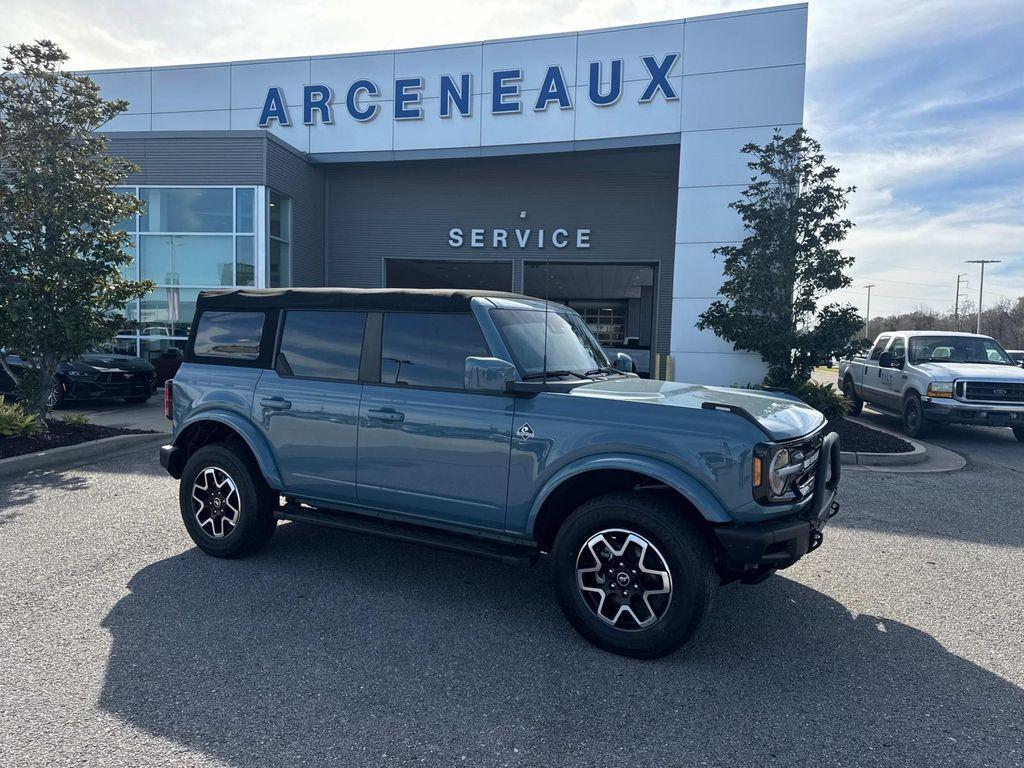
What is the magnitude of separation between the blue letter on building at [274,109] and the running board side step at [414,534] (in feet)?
52.3

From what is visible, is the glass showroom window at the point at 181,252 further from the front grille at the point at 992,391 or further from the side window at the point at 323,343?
the front grille at the point at 992,391

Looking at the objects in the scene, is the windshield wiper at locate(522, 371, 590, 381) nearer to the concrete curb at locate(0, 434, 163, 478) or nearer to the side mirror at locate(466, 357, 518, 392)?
the side mirror at locate(466, 357, 518, 392)

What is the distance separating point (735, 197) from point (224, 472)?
12.9 m

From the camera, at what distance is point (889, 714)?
9.94 ft

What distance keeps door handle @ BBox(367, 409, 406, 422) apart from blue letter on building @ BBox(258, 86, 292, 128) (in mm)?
16136

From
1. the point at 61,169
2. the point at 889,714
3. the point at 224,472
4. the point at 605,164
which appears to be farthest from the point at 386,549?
the point at 605,164

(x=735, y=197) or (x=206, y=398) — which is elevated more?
(x=735, y=197)

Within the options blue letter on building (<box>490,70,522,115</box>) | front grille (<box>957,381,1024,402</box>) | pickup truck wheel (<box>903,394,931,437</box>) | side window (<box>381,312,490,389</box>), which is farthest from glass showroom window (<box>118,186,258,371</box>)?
front grille (<box>957,381,1024,402</box>)

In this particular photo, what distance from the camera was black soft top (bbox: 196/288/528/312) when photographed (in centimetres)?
425

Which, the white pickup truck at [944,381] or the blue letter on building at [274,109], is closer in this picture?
the white pickup truck at [944,381]

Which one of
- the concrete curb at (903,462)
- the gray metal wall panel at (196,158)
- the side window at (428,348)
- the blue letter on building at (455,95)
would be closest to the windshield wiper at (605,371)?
the side window at (428,348)

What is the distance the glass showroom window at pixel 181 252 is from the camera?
624 inches

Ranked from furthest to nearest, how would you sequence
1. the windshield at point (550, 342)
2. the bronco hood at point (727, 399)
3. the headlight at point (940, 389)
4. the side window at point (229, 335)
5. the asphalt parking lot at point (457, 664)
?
the headlight at point (940, 389) < the side window at point (229, 335) < the windshield at point (550, 342) < the bronco hood at point (727, 399) < the asphalt parking lot at point (457, 664)

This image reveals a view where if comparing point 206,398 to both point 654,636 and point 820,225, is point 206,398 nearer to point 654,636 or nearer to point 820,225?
point 654,636
